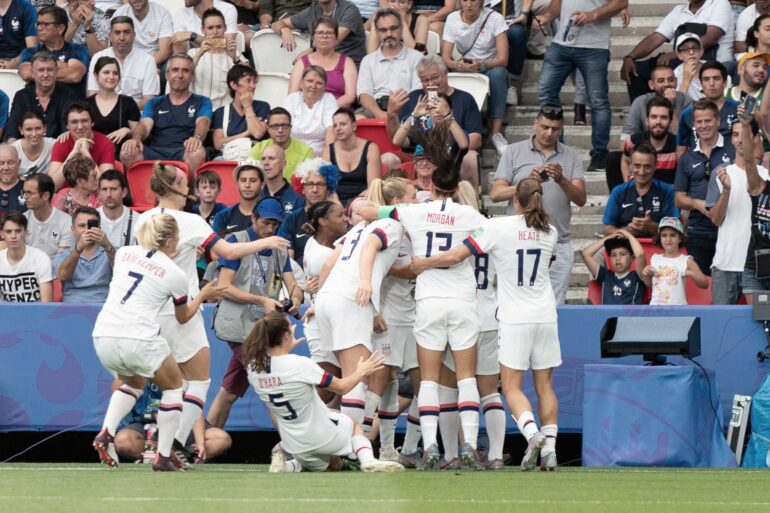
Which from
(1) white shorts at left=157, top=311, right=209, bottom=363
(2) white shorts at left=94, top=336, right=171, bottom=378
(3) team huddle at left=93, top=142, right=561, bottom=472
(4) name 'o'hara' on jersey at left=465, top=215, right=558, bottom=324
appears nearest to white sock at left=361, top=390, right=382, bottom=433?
(3) team huddle at left=93, top=142, right=561, bottom=472

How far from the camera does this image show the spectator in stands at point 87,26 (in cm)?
1622

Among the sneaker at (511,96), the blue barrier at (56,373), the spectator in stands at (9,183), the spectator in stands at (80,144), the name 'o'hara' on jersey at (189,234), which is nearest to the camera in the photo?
the name 'o'hara' on jersey at (189,234)

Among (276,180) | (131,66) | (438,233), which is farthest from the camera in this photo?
(131,66)

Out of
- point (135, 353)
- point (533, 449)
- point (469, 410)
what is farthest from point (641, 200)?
point (135, 353)

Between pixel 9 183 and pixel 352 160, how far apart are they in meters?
3.29

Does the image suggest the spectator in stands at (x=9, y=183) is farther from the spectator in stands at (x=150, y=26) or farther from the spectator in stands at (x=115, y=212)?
the spectator in stands at (x=150, y=26)

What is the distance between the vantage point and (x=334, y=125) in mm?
13461

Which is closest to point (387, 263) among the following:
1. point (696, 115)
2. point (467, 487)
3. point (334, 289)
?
point (334, 289)

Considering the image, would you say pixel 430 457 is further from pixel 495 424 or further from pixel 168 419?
pixel 168 419

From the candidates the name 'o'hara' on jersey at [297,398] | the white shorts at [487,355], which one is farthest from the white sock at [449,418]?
the name 'o'hara' on jersey at [297,398]

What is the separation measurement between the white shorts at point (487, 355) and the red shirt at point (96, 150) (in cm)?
536

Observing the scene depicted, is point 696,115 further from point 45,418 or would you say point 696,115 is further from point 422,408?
point 45,418

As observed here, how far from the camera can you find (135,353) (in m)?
9.16

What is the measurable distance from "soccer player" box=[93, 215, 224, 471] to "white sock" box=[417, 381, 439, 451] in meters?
1.65
